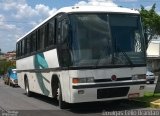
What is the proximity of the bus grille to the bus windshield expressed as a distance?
32.8 inches

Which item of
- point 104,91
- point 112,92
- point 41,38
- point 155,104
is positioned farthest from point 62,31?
point 41,38

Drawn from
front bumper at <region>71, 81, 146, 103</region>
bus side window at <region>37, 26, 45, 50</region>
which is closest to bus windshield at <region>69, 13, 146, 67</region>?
front bumper at <region>71, 81, 146, 103</region>

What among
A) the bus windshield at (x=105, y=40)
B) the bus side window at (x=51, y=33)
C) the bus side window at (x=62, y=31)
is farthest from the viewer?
the bus side window at (x=51, y=33)

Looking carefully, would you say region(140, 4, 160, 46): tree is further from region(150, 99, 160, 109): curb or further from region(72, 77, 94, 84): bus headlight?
region(72, 77, 94, 84): bus headlight

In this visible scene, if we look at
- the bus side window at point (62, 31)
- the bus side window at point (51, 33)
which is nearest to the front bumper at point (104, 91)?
the bus side window at point (62, 31)

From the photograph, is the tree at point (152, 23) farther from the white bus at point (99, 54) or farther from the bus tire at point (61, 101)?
the white bus at point (99, 54)

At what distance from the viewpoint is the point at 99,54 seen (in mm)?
14117

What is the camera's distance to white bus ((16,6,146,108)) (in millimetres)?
13977

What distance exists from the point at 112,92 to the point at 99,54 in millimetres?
1337

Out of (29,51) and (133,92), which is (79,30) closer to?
(133,92)

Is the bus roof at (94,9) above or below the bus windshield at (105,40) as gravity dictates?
above

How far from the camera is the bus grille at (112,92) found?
14.1 metres

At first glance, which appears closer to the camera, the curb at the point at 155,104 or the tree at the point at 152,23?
the curb at the point at 155,104

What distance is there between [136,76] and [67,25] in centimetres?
289
